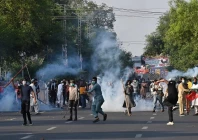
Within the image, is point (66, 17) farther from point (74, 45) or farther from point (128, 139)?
point (128, 139)

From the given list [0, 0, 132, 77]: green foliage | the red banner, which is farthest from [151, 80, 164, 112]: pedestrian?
[0, 0, 132, 77]: green foliage

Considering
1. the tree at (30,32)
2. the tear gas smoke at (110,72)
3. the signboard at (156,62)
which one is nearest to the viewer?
the tear gas smoke at (110,72)

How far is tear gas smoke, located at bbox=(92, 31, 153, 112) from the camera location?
5191 centimetres

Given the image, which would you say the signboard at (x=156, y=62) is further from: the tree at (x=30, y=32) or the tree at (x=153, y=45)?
the tree at (x=30, y=32)

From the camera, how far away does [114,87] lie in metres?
53.8

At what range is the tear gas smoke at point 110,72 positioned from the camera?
51909mm

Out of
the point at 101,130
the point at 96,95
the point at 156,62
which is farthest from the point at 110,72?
the point at 156,62

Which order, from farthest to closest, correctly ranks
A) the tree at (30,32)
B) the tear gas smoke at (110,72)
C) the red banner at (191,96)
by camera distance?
1. the tree at (30,32)
2. the tear gas smoke at (110,72)
3. the red banner at (191,96)

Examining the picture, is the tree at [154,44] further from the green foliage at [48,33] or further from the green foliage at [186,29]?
the green foliage at [48,33]

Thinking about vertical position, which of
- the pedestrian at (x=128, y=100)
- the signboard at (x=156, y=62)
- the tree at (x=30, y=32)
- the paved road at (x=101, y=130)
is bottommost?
the paved road at (x=101, y=130)

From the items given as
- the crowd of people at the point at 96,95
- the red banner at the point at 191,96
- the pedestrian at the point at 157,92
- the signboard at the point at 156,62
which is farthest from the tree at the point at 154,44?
the red banner at the point at 191,96

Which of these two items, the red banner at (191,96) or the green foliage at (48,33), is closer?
the red banner at (191,96)

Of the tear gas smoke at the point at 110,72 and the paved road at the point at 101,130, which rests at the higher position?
the tear gas smoke at the point at 110,72

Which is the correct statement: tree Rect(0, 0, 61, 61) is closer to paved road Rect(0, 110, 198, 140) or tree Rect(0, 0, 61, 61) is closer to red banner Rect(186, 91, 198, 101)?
red banner Rect(186, 91, 198, 101)
